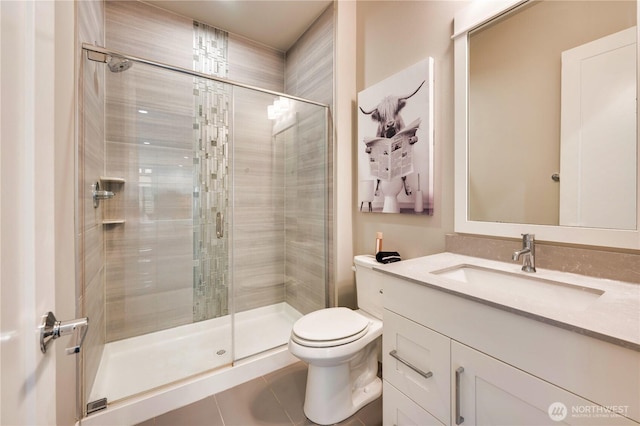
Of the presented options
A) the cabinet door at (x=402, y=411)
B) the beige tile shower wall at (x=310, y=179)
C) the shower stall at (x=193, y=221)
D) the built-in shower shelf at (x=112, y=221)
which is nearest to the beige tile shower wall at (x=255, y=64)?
the beige tile shower wall at (x=310, y=179)

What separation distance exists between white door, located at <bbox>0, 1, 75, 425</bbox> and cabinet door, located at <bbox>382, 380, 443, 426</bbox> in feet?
3.41

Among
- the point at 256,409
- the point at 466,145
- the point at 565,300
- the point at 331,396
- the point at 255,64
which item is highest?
the point at 255,64

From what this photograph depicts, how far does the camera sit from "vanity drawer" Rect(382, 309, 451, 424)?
2.88 ft

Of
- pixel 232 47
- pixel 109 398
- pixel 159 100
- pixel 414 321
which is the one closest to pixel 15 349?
pixel 414 321

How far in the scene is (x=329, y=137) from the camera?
6.97 ft

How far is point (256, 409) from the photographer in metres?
1.47

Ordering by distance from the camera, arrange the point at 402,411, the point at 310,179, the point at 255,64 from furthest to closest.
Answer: the point at 255,64 → the point at 310,179 → the point at 402,411

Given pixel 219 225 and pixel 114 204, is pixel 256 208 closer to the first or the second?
pixel 219 225

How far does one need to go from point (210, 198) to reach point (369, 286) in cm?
144

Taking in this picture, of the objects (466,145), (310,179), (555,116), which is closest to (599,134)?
(555,116)

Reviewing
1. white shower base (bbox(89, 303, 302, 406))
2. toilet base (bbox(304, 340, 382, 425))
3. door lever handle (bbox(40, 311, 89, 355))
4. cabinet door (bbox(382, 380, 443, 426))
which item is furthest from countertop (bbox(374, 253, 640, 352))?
white shower base (bbox(89, 303, 302, 406))

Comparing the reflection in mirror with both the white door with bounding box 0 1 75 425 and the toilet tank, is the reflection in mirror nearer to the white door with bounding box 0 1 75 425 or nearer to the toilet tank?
the toilet tank

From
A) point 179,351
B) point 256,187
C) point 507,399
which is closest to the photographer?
point 507,399

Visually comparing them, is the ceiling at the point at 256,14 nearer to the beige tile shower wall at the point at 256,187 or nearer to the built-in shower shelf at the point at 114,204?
the beige tile shower wall at the point at 256,187
